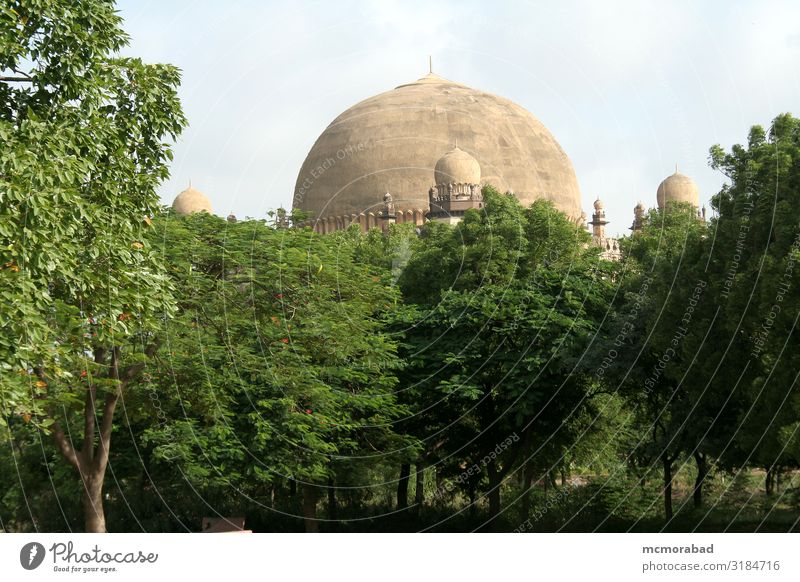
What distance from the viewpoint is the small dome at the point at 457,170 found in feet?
193

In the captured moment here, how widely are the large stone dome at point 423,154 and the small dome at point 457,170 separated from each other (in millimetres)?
5829

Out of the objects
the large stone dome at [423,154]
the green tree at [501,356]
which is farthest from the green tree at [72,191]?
the large stone dome at [423,154]

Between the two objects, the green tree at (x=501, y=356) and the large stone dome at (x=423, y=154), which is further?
the large stone dome at (x=423, y=154)

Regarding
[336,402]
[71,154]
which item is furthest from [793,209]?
[71,154]

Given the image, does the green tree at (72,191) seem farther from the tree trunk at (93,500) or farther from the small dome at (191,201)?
the small dome at (191,201)

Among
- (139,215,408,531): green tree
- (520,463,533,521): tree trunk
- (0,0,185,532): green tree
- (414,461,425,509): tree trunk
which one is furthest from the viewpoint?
(414,461,425,509): tree trunk

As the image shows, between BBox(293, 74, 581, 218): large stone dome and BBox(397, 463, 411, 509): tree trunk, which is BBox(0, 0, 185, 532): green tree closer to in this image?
BBox(397, 463, 411, 509): tree trunk

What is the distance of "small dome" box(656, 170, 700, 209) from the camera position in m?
66.2

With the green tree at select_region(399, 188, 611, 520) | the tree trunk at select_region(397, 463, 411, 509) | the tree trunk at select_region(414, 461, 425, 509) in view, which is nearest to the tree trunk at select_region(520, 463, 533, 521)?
the green tree at select_region(399, 188, 611, 520)

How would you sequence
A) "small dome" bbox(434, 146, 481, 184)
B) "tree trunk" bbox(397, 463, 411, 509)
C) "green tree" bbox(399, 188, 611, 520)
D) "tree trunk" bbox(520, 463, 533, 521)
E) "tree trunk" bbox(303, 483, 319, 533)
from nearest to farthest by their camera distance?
"tree trunk" bbox(303, 483, 319, 533) < "green tree" bbox(399, 188, 611, 520) < "tree trunk" bbox(520, 463, 533, 521) < "tree trunk" bbox(397, 463, 411, 509) < "small dome" bbox(434, 146, 481, 184)

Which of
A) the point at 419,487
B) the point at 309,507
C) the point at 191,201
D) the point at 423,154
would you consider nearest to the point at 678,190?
the point at 423,154
